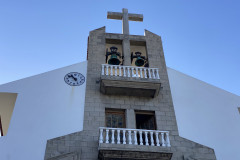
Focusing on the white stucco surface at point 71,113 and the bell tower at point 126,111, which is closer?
the bell tower at point 126,111

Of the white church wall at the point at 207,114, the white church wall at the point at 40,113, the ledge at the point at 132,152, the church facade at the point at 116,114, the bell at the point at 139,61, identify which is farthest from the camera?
the bell at the point at 139,61

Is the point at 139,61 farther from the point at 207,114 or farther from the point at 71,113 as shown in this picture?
the point at 71,113

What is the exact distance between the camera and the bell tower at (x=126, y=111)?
9.81m

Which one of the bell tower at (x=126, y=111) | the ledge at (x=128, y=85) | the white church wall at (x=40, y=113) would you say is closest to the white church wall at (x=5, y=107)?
the white church wall at (x=40, y=113)

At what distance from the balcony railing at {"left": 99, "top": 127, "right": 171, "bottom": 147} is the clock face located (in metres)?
2.64

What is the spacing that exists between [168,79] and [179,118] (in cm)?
216

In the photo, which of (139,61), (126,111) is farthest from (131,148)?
(139,61)

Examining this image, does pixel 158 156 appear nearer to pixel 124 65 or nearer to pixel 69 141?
pixel 69 141

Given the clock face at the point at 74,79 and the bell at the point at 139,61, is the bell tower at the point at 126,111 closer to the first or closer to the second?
the bell at the point at 139,61

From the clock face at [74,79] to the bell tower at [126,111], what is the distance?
350mm

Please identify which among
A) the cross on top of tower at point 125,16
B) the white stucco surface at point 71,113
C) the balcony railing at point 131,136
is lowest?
the balcony railing at point 131,136

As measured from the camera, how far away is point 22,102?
11.1 m

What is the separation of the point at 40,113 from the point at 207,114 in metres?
6.87

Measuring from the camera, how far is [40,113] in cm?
1087
